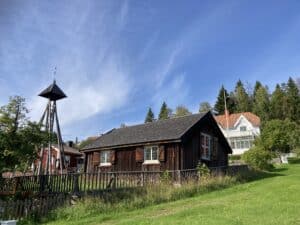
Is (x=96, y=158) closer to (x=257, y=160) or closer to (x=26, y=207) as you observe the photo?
(x=257, y=160)

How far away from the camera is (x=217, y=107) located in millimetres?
80125

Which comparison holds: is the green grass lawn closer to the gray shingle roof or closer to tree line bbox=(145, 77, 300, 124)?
the gray shingle roof

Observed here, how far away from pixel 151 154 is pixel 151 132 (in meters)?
2.12

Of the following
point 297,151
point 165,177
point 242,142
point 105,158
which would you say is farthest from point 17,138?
point 242,142

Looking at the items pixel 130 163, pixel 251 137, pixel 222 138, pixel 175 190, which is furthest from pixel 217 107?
pixel 175 190

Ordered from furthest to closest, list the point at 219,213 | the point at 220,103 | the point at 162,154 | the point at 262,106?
the point at 220,103
the point at 262,106
the point at 162,154
the point at 219,213

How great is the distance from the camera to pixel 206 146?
73.8ft

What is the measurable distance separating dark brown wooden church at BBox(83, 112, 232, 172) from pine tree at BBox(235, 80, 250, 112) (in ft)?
180

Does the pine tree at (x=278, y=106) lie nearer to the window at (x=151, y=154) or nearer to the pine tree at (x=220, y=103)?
the pine tree at (x=220, y=103)

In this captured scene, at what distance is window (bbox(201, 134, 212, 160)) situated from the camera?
72.0 ft

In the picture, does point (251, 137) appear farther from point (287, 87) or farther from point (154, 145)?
point (154, 145)

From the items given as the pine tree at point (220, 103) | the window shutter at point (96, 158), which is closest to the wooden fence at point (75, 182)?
the window shutter at point (96, 158)

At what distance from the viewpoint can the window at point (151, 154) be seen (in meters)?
21.0

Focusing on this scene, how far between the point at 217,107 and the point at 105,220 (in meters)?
73.4
